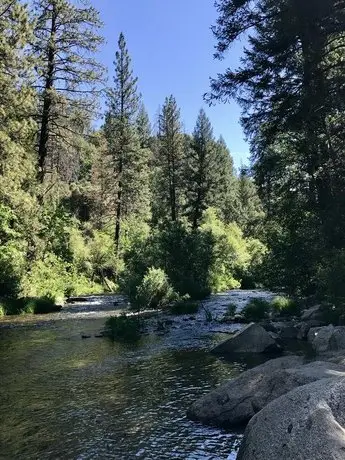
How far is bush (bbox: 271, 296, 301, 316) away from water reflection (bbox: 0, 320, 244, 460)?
6.14m

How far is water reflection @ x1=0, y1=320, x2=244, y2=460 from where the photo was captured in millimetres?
6629

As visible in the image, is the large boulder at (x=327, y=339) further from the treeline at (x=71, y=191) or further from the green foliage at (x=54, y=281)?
the green foliage at (x=54, y=281)

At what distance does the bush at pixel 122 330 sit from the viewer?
49.8 feet

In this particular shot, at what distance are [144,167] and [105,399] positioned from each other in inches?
1552

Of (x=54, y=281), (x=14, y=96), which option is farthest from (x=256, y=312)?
(x=14, y=96)

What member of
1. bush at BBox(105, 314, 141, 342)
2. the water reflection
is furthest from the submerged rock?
bush at BBox(105, 314, 141, 342)

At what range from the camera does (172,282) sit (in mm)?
26031

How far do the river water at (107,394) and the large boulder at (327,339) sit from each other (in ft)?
6.92

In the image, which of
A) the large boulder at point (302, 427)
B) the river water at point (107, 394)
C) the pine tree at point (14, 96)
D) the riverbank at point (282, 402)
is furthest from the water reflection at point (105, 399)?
the pine tree at point (14, 96)

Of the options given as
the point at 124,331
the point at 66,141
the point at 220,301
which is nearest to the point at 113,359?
the point at 124,331

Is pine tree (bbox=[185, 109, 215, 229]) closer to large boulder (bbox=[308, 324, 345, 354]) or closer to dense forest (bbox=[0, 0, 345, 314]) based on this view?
dense forest (bbox=[0, 0, 345, 314])

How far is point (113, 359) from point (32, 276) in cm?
1505

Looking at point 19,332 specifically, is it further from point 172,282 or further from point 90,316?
point 172,282

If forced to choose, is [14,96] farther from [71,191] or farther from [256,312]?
[256,312]
